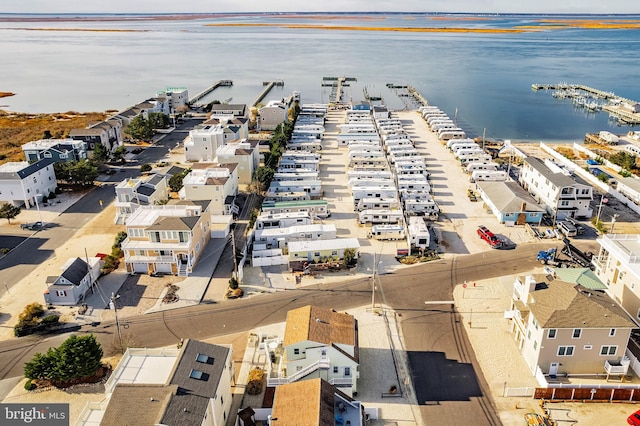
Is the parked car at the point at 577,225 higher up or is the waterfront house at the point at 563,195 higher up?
the waterfront house at the point at 563,195

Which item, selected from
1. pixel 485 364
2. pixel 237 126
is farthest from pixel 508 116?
pixel 485 364

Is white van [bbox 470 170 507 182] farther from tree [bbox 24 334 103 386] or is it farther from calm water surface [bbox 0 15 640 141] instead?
tree [bbox 24 334 103 386]

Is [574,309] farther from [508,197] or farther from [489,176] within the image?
[489,176]

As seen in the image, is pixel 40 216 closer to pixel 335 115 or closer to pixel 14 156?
A: pixel 14 156

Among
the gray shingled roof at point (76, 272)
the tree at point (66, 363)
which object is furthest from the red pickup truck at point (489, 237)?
the gray shingled roof at point (76, 272)

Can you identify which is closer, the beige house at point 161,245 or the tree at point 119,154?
the beige house at point 161,245

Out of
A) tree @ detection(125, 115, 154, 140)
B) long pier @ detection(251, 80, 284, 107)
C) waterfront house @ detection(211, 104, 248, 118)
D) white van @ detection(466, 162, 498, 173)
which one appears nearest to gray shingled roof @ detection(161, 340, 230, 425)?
white van @ detection(466, 162, 498, 173)

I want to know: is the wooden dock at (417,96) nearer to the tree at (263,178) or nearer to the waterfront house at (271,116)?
the waterfront house at (271,116)

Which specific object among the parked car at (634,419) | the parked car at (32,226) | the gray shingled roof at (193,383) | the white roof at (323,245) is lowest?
the parked car at (634,419)
